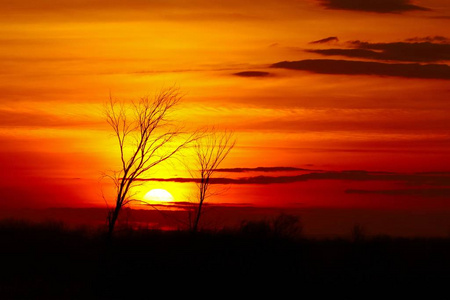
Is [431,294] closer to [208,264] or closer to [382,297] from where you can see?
[382,297]

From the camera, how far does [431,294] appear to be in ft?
106

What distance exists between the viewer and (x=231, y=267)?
1220 inches

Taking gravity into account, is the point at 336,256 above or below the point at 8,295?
above

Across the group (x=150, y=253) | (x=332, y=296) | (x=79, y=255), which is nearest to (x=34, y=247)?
(x=79, y=255)

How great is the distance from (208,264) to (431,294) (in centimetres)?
875

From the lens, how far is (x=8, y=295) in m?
31.6

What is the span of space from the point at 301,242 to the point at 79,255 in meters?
22.1

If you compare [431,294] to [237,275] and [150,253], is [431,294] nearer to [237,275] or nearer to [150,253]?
[237,275]

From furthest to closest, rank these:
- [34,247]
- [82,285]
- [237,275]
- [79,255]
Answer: [34,247] < [79,255] < [82,285] < [237,275]

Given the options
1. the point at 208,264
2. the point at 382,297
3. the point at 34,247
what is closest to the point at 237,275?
the point at 208,264

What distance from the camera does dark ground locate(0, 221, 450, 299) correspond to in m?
31.1

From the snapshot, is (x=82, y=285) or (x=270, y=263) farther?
(x=82, y=285)

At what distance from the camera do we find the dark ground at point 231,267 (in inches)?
1225

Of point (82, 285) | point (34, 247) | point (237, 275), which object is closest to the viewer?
point (237, 275)
